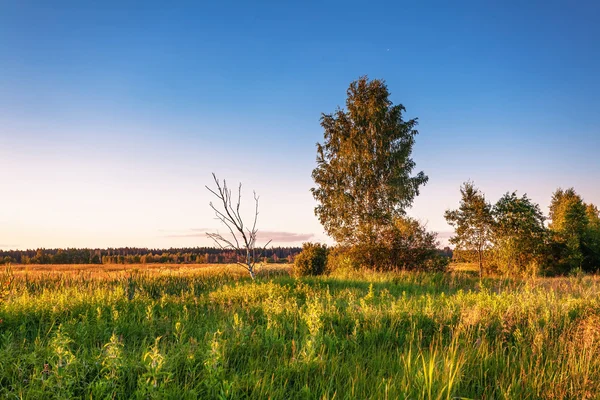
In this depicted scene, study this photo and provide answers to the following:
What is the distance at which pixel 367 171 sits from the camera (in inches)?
1016

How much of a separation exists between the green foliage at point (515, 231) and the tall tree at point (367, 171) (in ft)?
20.4

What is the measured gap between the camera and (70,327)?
583 centimetres

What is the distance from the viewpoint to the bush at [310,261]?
80.1 feet

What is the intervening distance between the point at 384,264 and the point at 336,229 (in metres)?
4.23

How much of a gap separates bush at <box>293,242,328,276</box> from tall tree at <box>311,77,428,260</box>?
178 centimetres

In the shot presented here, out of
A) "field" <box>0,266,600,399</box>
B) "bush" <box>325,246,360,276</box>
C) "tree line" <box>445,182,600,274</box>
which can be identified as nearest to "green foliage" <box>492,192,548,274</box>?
"tree line" <box>445,182,600,274</box>

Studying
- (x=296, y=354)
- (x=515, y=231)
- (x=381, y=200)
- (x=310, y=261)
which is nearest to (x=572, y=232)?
(x=515, y=231)

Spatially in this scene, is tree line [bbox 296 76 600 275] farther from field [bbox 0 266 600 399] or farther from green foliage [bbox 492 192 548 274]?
field [bbox 0 266 600 399]

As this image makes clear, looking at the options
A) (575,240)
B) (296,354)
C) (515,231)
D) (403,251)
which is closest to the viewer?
(296,354)

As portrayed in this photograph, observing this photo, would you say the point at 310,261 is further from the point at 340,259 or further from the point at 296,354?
the point at 296,354

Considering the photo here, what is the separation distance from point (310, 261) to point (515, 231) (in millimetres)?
14787

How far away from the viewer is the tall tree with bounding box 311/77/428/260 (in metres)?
25.8

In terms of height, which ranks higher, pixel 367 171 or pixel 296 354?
pixel 367 171

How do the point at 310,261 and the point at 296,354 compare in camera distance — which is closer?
the point at 296,354
